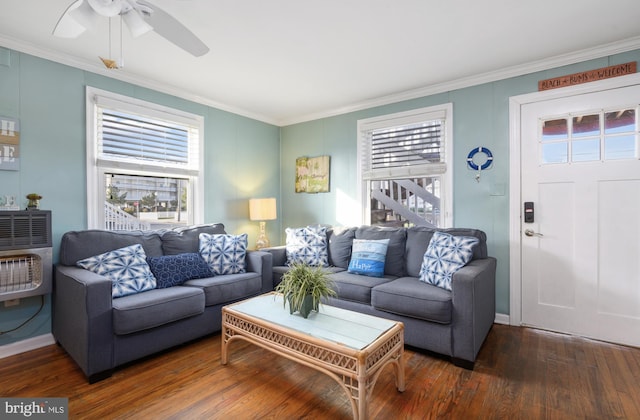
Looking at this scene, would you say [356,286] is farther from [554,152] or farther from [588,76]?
[588,76]

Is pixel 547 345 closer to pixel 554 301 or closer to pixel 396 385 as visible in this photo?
pixel 554 301

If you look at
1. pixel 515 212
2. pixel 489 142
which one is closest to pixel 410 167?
pixel 489 142

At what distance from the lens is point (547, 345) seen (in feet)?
8.52

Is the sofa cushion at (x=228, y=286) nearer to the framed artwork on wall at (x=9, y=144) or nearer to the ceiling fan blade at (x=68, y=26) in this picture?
the framed artwork on wall at (x=9, y=144)

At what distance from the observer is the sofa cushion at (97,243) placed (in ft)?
8.46

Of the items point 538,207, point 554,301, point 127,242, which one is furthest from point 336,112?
point 554,301

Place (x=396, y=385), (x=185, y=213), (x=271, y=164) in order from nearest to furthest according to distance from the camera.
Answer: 1. (x=396, y=385)
2. (x=185, y=213)
3. (x=271, y=164)

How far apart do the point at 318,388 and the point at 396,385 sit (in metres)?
0.49

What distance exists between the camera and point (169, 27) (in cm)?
188

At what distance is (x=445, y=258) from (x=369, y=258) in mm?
723

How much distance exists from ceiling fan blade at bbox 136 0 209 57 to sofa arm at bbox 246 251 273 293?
6.27ft

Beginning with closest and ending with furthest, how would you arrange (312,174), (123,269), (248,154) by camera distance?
(123,269) → (248,154) → (312,174)

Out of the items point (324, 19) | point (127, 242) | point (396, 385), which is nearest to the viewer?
point (396, 385)

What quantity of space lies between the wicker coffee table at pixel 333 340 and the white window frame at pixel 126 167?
5.71ft
